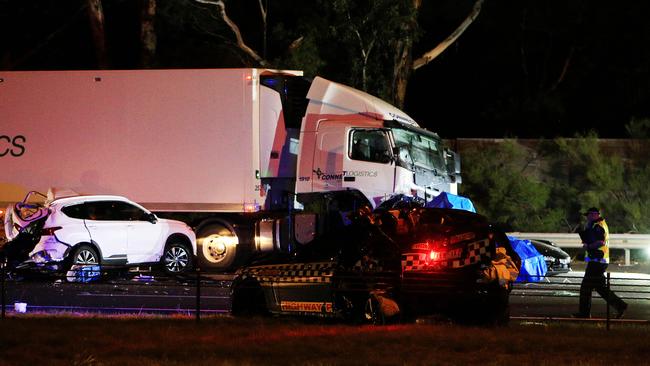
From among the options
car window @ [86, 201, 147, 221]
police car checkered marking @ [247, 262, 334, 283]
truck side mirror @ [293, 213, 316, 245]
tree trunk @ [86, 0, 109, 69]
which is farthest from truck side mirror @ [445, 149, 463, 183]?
tree trunk @ [86, 0, 109, 69]

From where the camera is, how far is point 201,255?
2127cm

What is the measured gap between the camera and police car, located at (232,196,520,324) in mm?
12047

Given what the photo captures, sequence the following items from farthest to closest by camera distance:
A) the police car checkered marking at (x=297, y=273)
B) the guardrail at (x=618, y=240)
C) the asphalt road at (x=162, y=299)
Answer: the guardrail at (x=618, y=240) → the asphalt road at (x=162, y=299) → the police car checkered marking at (x=297, y=273)

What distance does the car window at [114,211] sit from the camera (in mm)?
19203

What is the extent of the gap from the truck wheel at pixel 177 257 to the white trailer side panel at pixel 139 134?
0.89 meters

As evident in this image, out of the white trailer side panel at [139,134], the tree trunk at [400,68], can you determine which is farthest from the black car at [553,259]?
the tree trunk at [400,68]

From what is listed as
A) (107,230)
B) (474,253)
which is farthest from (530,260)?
(107,230)

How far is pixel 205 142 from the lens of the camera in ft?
69.5

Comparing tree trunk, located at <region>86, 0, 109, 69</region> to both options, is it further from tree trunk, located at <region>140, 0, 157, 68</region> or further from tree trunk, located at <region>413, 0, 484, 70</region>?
tree trunk, located at <region>413, 0, 484, 70</region>

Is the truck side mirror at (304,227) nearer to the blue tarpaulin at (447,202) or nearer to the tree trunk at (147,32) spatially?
the blue tarpaulin at (447,202)

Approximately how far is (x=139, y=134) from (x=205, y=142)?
1.39 metres

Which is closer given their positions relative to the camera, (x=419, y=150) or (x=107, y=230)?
(x=107, y=230)

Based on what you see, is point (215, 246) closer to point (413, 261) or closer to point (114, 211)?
point (114, 211)

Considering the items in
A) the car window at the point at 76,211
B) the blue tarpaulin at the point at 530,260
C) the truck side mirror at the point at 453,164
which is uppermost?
the truck side mirror at the point at 453,164
